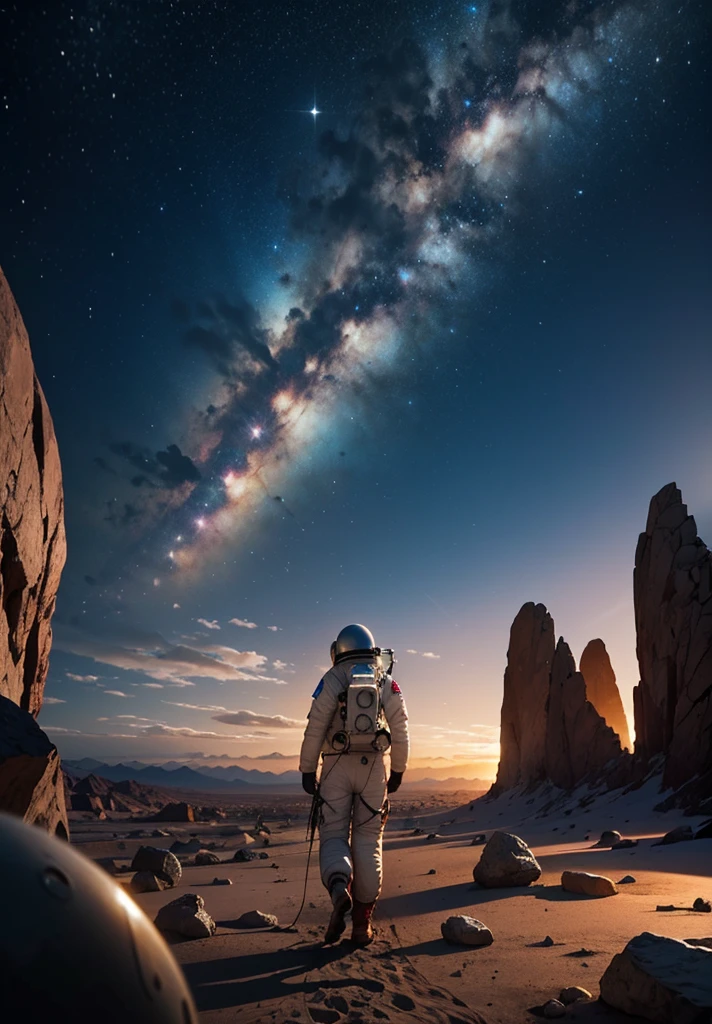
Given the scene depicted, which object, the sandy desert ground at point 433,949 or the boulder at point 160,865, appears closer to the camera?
the sandy desert ground at point 433,949

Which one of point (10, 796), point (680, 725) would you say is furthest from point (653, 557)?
point (10, 796)

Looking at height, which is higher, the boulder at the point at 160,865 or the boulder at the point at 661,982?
the boulder at the point at 661,982

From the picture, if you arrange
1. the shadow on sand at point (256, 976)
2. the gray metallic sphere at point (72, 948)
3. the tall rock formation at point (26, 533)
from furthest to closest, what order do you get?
the tall rock formation at point (26, 533)
the shadow on sand at point (256, 976)
the gray metallic sphere at point (72, 948)

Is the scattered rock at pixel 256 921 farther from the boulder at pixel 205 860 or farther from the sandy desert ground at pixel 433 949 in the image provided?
the boulder at pixel 205 860

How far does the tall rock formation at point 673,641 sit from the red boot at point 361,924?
19083 millimetres

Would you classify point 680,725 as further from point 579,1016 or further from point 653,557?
point 579,1016

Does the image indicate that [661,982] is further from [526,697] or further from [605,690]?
[605,690]

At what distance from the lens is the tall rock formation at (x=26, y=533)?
6.17 metres

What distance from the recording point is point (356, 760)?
575 cm

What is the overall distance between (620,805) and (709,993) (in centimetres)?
2318

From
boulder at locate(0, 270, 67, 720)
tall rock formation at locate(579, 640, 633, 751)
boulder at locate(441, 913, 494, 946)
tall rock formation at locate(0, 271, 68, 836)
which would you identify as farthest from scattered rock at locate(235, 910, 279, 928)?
tall rock formation at locate(579, 640, 633, 751)

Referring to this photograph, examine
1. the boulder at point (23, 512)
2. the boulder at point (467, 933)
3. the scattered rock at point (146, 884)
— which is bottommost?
the scattered rock at point (146, 884)

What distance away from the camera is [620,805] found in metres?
22.4

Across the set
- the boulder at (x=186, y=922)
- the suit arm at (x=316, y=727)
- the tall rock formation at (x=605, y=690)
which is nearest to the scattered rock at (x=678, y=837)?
the suit arm at (x=316, y=727)
